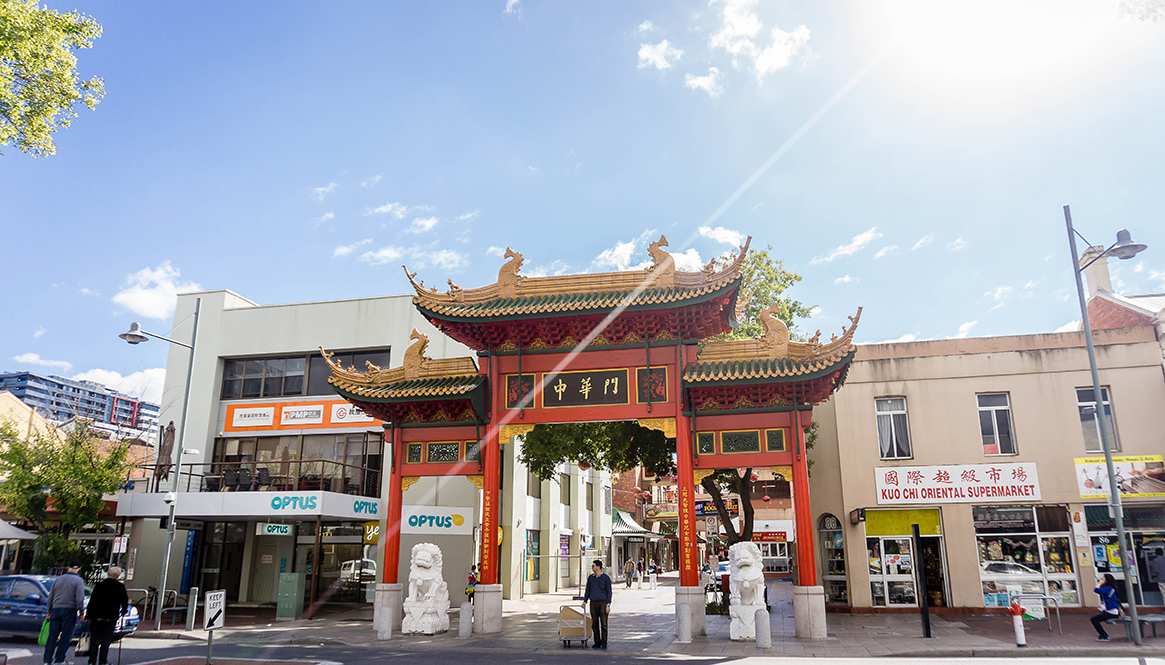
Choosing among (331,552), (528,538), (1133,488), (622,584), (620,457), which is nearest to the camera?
(1133,488)

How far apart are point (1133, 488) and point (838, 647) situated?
1179cm

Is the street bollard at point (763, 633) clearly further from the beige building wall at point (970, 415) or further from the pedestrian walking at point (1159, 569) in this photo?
the pedestrian walking at point (1159, 569)

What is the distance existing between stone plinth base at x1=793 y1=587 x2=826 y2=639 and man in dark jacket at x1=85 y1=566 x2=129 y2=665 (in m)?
12.9

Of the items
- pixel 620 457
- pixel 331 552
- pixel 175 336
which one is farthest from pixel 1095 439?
pixel 175 336

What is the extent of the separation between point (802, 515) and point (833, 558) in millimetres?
7828

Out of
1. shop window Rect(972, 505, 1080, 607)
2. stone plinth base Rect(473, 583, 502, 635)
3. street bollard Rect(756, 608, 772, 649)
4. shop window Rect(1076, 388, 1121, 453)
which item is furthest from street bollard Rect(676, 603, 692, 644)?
shop window Rect(1076, 388, 1121, 453)

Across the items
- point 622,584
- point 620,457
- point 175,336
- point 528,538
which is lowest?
point 622,584

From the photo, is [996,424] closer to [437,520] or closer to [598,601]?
[598,601]

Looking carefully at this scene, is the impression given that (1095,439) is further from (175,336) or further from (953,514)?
(175,336)

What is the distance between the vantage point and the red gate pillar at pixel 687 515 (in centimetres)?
1591

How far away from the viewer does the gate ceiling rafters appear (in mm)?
16328

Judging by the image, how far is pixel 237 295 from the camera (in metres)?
29.6

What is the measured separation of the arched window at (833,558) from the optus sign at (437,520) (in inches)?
466

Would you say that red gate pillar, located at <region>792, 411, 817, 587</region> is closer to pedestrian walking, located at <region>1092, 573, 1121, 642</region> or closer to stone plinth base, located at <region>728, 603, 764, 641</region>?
stone plinth base, located at <region>728, 603, 764, 641</region>
